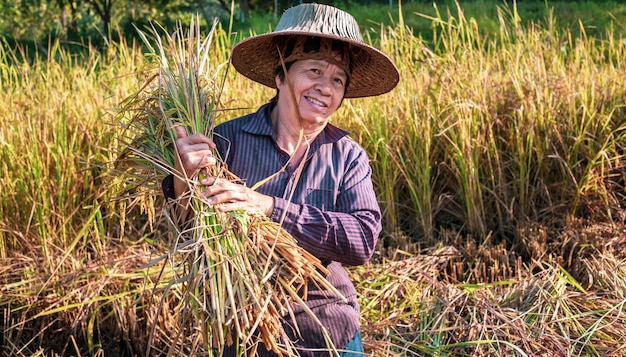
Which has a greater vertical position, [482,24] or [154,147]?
[154,147]

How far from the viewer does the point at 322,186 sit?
172 cm

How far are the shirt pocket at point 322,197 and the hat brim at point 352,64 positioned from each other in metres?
0.35

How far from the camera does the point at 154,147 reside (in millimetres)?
1712

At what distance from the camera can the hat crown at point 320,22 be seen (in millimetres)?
1701

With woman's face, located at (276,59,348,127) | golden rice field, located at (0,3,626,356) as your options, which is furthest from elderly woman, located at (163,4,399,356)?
golden rice field, located at (0,3,626,356)

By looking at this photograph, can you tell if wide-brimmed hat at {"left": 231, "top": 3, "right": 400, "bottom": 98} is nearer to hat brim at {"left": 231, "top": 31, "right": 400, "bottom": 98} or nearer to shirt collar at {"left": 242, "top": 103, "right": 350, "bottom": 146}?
hat brim at {"left": 231, "top": 31, "right": 400, "bottom": 98}

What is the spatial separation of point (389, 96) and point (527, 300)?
3.82 ft

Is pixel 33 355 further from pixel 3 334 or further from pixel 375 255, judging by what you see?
pixel 375 255

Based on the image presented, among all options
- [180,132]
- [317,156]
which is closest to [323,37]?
[317,156]

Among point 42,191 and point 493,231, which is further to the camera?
point 493,231

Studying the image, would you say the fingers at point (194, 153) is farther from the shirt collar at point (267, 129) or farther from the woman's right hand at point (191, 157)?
the shirt collar at point (267, 129)

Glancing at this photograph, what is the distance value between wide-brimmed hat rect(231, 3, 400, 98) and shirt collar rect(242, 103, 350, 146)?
0.52ft

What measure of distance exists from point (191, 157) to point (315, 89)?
0.34 m

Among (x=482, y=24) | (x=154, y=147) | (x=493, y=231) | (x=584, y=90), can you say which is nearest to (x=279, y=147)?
(x=154, y=147)
